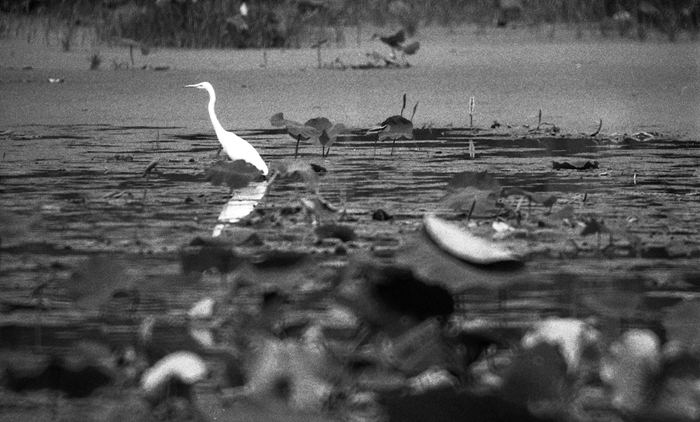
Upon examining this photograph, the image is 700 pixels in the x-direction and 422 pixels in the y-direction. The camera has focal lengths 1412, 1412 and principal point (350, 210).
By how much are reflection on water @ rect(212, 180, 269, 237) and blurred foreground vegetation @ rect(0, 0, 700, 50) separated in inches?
209

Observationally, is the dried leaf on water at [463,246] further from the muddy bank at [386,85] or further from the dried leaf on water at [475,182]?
the muddy bank at [386,85]

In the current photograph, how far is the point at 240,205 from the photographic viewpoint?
3568 mm

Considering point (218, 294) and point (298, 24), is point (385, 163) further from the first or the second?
point (298, 24)

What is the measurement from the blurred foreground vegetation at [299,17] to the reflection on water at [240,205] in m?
5.30

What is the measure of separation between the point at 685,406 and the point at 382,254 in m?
1.30

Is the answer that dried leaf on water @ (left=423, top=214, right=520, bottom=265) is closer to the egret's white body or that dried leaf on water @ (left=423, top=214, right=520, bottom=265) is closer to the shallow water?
the shallow water

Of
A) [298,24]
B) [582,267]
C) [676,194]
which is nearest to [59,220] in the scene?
[582,267]

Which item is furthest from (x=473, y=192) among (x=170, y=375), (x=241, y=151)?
(x=170, y=375)

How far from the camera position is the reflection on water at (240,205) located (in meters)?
3.24

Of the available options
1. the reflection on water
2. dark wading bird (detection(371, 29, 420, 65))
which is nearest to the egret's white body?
the reflection on water

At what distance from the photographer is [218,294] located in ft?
7.86

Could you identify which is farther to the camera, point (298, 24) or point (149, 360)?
point (298, 24)

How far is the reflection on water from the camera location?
3241 millimetres

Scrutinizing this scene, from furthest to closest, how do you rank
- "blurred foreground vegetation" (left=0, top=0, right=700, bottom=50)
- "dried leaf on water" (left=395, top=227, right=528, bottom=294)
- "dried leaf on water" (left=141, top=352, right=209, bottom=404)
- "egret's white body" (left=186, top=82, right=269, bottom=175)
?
"blurred foreground vegetation" (left=0, top=0, right=700, bottom=50) < "egret's white body" (left=186, top=82, right=269, bottom=175) < "dried leaf on water" (left=395, top=227, right=528, bottom=294) < "dried leaf on water" (left=141, top=352, right=209, bottom=404)
